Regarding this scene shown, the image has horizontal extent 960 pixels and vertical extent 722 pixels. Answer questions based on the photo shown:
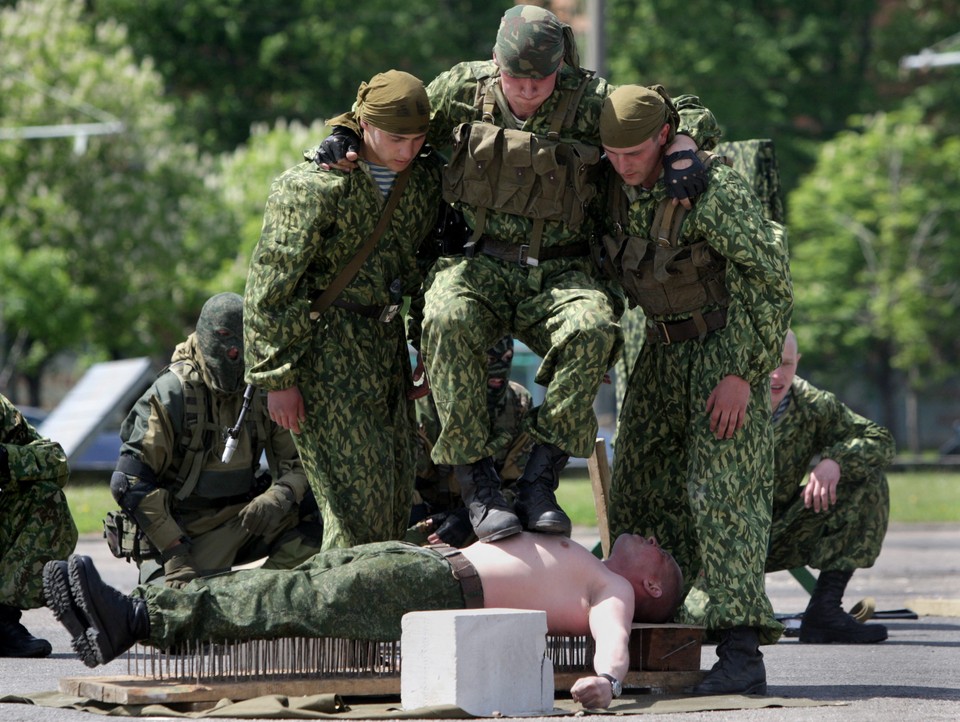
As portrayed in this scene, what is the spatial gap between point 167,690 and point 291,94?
43.3m

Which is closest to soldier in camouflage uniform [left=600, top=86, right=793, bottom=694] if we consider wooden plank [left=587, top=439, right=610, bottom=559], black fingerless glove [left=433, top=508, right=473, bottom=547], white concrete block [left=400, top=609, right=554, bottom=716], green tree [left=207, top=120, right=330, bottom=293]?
white concrete block [left=400, top=609, right=554, bottom=716]

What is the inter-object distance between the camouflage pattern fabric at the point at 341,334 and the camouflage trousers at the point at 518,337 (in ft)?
1.74

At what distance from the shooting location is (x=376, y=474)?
745cm

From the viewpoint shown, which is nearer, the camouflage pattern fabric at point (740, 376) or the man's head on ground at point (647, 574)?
the camouflage pattern fabric at point (740, 376)

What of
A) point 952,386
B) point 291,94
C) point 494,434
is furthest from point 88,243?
point 494,434

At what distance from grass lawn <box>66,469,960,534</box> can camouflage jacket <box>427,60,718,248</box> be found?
28.8 ft

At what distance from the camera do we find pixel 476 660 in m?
5.97

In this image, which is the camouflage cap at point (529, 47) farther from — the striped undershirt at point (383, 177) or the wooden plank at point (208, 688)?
the wooden plank at point (208, 688)

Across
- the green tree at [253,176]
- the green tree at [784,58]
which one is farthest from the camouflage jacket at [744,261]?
the green tree at [784,58]

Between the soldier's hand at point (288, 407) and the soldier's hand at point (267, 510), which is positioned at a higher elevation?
the soldier's hand at point (288, 407)

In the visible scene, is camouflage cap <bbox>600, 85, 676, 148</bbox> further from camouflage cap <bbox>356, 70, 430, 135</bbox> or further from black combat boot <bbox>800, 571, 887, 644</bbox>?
black combat boot <bbox>800, 571, 887, 644</bbox>

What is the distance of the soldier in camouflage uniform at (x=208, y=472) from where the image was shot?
28.5 feet

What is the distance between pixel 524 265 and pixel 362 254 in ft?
2.47

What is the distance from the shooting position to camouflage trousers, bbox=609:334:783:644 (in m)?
6.84
